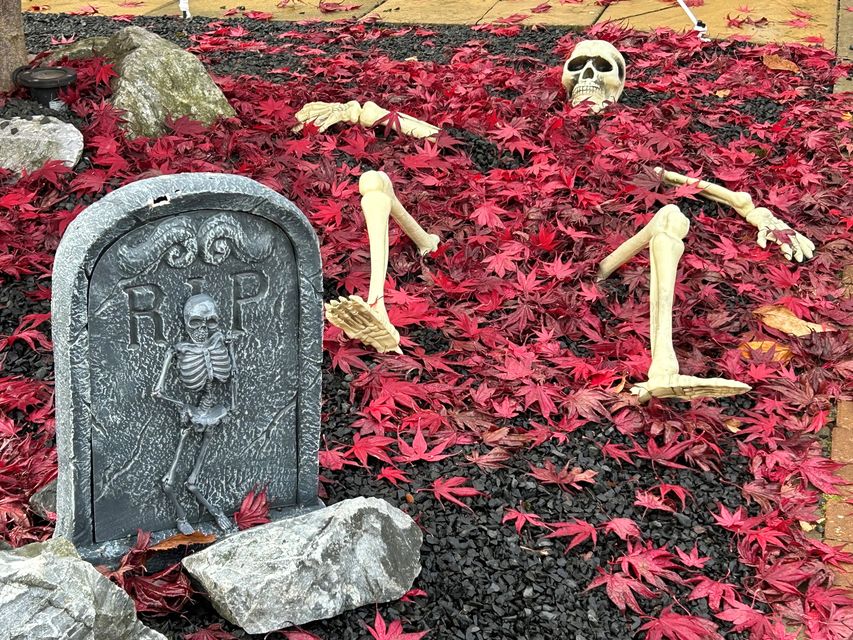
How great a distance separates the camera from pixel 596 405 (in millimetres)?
3572

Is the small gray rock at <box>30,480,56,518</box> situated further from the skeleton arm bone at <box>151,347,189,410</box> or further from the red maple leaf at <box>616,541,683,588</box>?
the red maple leaf at <box>616,541,683,588</box>

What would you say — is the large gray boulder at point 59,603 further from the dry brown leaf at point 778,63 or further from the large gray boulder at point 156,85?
the dry brown leaf at point 778,63

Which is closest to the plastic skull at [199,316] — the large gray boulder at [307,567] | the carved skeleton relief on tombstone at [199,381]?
the carved skeleton relief on tombstone at [199,381]

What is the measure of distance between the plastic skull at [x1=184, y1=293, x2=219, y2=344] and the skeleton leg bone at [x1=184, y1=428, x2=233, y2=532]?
295 millimetres

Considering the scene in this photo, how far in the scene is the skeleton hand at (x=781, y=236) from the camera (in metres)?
4.71

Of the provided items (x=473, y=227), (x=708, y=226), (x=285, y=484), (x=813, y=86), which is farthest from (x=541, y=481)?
(x=813, y=86)

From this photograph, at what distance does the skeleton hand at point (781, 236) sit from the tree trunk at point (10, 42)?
12.6ft

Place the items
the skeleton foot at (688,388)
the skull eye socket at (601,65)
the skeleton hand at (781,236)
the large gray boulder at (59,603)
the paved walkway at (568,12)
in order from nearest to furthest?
the large gray boulder at (59,603) → the skeleton foot at (688,388) → the skeleton hand at (781,236) → the skull eye socket at (601,65) → the paved walkway at (568,12)

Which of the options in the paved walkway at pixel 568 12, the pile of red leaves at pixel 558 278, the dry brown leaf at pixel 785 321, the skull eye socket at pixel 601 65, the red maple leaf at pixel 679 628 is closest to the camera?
the red maple leaf at pixel 679 628

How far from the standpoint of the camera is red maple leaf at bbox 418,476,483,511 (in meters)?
3.14

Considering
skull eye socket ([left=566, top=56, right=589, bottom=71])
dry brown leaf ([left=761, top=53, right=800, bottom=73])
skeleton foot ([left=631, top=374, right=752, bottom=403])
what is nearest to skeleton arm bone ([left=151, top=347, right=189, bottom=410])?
skeleton foot ([left=631, top=374, right=752, bottom=403])

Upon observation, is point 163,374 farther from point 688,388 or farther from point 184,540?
point 688,388

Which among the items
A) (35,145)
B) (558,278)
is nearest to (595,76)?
(558,278)

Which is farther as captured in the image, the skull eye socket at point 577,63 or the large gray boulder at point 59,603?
the skull eye socket at point 577,63
